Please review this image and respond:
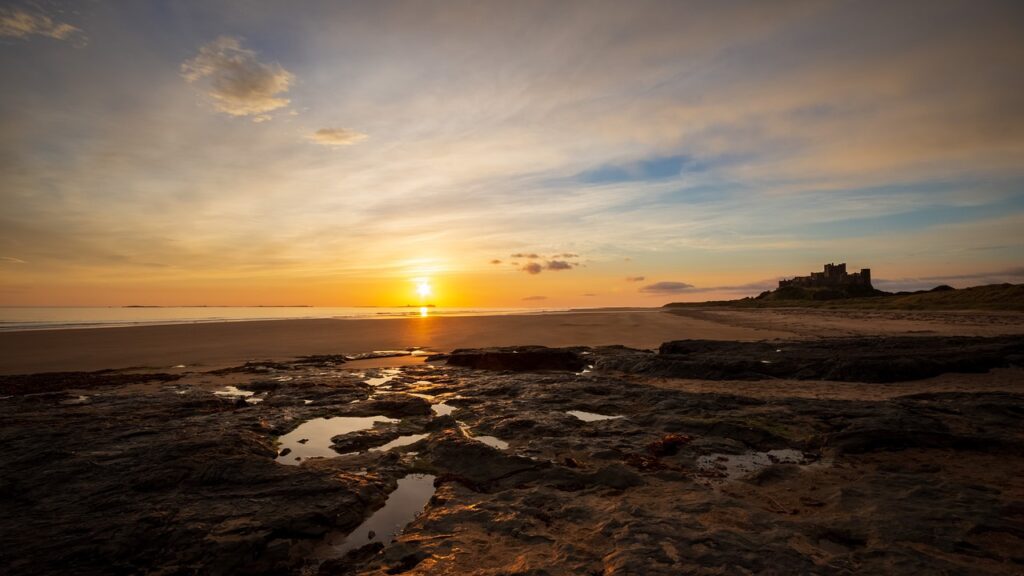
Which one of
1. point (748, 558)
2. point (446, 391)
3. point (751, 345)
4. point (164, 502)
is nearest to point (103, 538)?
point (164, 502)

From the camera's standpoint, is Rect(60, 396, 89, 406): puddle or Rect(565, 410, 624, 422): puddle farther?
Rect(60, 396, 89, 406): puddle

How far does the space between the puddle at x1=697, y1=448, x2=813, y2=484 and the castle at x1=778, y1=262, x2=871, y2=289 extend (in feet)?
Answer: 402

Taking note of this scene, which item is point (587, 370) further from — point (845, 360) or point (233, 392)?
point (233, 392)

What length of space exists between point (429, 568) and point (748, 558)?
3.10 m

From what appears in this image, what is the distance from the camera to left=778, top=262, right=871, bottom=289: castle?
109375 millimetres

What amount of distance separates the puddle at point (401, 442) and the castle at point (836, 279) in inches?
4923

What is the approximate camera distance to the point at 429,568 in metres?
4.52

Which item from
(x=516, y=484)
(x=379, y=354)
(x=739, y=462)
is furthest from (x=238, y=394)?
(x=739, y=462)

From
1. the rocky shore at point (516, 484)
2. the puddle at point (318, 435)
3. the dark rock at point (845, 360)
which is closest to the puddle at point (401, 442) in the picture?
the rocky shore at point (516, 484)

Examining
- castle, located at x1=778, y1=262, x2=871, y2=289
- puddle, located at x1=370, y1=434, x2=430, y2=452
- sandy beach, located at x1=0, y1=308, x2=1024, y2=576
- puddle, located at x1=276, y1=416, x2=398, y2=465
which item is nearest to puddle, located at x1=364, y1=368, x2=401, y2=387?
sandy beach, located at x1=0, y1=308, x2=1024, y2=576

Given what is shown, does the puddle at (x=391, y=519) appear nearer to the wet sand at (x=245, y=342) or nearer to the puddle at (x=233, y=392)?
the puddle at (x=233, y=392)

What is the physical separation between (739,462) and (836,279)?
13352 cm

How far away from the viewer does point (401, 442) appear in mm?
8812

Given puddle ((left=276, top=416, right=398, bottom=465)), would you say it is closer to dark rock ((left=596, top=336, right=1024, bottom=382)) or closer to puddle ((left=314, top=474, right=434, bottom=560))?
puddle ((left=314, top=474, right=434, bottom=560))
